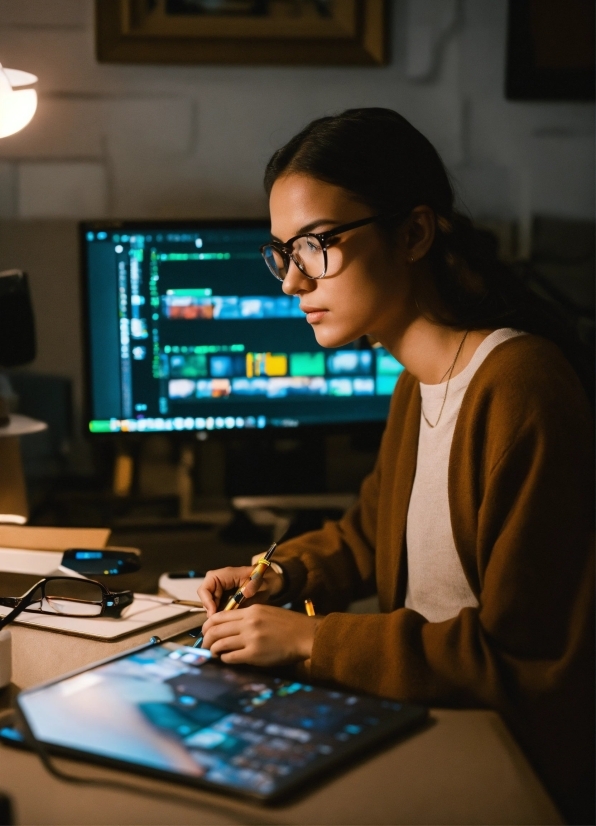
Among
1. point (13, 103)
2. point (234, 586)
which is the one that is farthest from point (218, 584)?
point (13, 103)

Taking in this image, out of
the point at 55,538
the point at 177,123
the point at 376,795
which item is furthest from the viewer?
the point at 177,123

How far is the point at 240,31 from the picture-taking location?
1381mm

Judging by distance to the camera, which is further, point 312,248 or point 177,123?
point 177,123

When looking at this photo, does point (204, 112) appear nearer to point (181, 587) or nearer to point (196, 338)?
point (196, 338)

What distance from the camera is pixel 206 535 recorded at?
134 cm

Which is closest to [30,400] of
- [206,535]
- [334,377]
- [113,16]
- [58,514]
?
[58,514]

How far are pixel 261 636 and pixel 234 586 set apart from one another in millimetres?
184

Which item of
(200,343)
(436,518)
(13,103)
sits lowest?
(436,518)

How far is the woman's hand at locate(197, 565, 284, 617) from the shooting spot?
0.89m

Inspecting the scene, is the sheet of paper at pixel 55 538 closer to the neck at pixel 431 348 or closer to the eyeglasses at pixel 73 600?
the eyeglasses at pixel 73 600

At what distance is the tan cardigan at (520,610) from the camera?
2.35 feet

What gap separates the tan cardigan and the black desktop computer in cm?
52

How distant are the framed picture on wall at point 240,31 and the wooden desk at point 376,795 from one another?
1135 mm

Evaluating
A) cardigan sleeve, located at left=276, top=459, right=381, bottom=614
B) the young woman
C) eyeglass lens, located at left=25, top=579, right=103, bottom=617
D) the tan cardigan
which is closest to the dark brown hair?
the young woman
